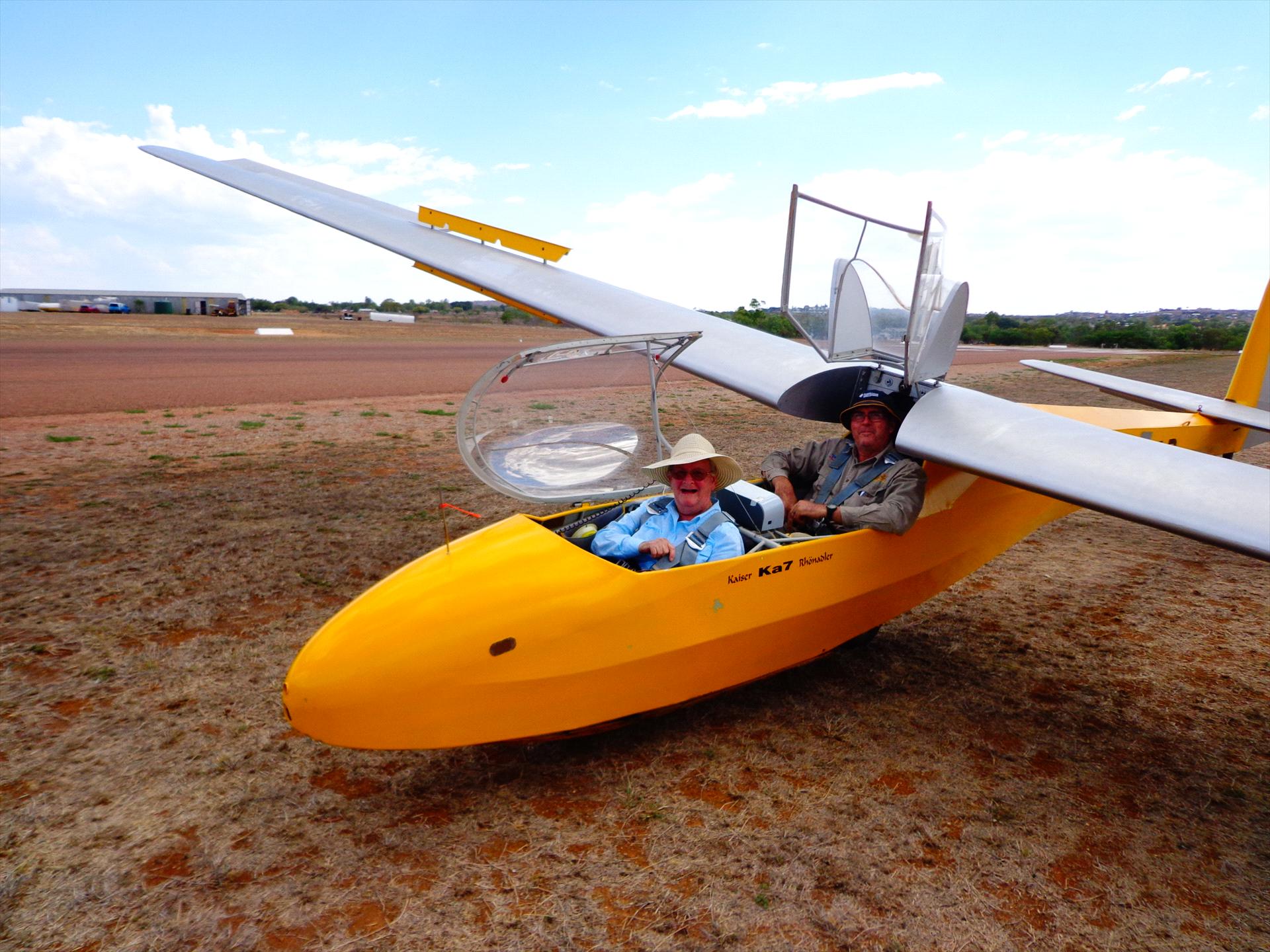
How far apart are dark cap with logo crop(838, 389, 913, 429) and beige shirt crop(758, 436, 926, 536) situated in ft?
0.80

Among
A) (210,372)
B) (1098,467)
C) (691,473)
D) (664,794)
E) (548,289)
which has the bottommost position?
(664,794)

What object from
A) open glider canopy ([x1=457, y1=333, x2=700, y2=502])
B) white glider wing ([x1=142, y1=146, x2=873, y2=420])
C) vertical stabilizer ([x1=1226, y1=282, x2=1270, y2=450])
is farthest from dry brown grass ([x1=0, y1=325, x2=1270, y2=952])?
white glider wing ([x1=142, y1=146, x2=873, y2=420])

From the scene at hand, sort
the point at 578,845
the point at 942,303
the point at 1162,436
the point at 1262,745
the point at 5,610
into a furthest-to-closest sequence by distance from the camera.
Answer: the point at 1162,436 < the point at 5,610 < the point at 942,303 < the point at 1262,745 < the point at 578,845

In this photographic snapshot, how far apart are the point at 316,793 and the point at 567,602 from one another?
1630mm

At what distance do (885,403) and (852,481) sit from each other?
615 millimetres

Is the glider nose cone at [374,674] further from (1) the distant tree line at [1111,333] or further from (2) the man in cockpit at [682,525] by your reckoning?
(1) the distant tree line at [1111,333]

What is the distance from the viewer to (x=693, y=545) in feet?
13.8

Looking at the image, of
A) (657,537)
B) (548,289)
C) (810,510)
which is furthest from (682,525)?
(548,289)

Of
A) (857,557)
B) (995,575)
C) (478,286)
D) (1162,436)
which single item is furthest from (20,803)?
(1162,436)

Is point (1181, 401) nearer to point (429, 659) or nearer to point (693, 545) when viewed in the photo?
point (693, 545)

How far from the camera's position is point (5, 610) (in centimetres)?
562

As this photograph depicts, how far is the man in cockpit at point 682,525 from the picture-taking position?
13.6 ft

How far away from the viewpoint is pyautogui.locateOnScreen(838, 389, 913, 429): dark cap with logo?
534 cm

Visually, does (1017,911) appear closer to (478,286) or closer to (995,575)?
(995,575)
